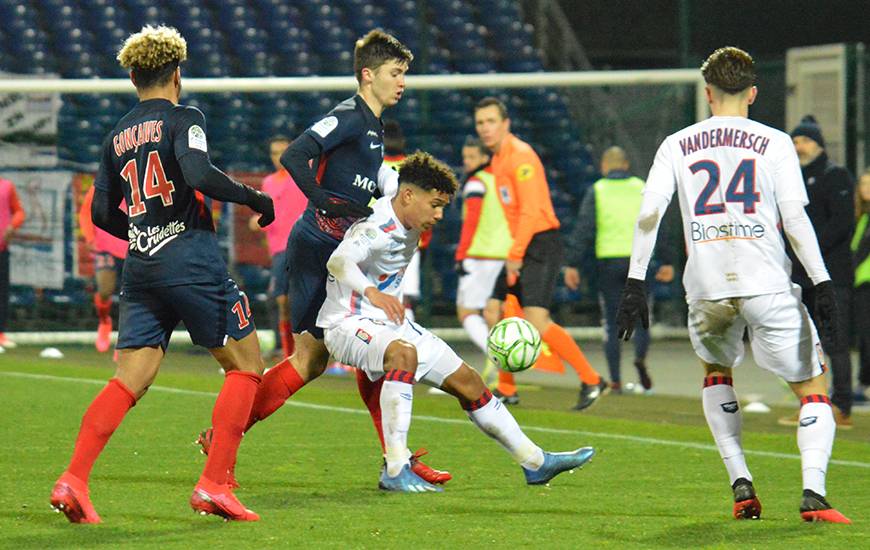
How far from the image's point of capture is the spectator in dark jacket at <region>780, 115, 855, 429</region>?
10.6 m

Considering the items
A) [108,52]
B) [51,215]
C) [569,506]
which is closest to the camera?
[569,506]

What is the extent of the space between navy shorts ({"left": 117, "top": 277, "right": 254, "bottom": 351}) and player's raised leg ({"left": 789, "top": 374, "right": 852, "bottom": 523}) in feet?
7.38

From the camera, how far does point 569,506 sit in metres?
7.07

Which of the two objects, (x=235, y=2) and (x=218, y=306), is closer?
(x=218, y=306)

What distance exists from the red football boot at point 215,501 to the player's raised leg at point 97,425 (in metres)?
0.41

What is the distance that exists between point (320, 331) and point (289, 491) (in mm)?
752

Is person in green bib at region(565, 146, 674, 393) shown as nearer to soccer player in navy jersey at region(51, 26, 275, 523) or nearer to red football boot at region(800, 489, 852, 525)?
red football boot at region(800, 489, 852, 525)

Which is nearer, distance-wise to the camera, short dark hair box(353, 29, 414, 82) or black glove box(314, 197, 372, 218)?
black glove box(314, 197, 372, 218)

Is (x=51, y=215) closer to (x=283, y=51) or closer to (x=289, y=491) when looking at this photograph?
(x=283, y=51)

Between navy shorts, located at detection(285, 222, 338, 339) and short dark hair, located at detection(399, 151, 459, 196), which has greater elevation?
short dark hair, located at detection(399, 151, 459, 196)

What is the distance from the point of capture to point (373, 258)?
7289 millimetres

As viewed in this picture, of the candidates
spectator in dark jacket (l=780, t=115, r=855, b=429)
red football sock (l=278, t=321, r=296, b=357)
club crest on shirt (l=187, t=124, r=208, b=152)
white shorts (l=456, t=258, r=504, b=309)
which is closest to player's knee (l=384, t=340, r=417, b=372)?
club crest on shirt (l=187, t=124, r=208, b=152)

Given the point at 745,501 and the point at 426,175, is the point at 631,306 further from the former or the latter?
the point at 426,175

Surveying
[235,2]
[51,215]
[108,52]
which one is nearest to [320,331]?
[51,215]
